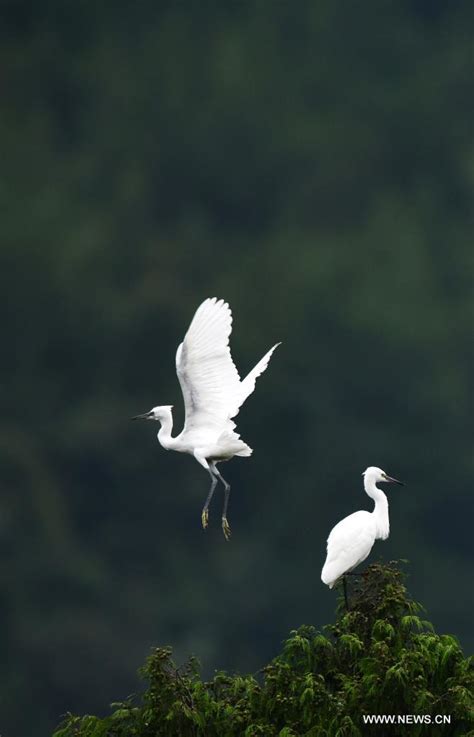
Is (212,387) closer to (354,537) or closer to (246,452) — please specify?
(246,452)

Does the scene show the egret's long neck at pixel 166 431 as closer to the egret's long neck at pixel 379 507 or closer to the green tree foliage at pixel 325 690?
the egret's long neck at pixel 379 507

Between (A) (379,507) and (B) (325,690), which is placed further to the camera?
(A) (379,507)

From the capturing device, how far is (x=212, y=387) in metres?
14.9

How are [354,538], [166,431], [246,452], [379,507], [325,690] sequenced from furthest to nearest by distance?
[166,431] < [246,452] < [379,507] < [354,538] < [325,690]

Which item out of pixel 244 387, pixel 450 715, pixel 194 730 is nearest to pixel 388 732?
pixel 450 715


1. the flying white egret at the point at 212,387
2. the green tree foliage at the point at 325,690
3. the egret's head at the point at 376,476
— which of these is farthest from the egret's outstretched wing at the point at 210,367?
the green tree foliage at the point at 325,690

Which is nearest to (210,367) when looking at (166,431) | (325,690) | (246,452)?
(246,452)

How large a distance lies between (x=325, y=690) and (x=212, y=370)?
4.13 metres

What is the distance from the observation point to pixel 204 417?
1514 centimetres

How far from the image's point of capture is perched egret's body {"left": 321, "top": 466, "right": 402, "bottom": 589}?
42.3 feet

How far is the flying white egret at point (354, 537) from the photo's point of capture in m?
12.9

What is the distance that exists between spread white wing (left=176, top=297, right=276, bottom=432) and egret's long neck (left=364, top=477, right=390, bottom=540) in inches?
58.9

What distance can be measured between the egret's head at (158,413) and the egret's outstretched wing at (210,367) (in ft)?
1.86

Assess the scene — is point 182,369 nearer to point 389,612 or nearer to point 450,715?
point 389,612
